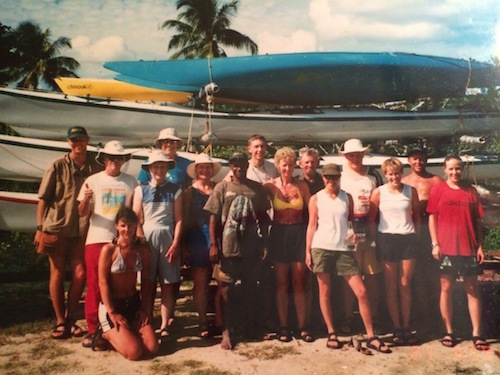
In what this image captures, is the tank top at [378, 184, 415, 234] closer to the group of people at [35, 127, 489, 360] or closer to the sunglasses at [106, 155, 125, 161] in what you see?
the group of people at [35, 127, 489, 360]

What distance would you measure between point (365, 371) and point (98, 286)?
6.56 feet

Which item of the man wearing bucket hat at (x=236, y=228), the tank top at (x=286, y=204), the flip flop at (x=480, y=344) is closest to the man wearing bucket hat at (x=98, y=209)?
the man wearing bucket hat at (x=236, y=228)

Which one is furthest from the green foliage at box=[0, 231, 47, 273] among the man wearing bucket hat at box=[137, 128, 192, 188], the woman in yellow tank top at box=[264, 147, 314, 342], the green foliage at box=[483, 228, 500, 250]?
the green foliage at box=[483, 228, 500, 250]

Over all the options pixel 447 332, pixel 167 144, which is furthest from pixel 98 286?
pixel 447 332

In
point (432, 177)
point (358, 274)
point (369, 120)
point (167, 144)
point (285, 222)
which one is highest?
point (369, 120)

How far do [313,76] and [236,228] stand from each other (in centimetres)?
203

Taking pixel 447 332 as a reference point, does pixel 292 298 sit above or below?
above

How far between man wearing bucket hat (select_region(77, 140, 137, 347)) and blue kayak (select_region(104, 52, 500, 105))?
1.55m

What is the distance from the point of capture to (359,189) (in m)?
3.46

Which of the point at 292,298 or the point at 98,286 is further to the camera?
the point at 292,298

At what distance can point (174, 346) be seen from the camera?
11.2 ft

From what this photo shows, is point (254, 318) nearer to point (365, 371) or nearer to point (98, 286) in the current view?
point (365, 371)

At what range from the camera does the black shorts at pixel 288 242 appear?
3.41 meters

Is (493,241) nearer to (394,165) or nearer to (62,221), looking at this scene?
(394,165)
